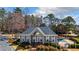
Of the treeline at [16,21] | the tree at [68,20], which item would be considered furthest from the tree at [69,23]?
the treeline at [16,21]

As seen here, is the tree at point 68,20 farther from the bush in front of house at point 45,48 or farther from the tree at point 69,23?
the bush in front of house at point 45,48

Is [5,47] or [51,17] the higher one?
[51,17]

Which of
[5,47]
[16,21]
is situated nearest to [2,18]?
[16,21]

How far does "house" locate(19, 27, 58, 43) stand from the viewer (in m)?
2.37

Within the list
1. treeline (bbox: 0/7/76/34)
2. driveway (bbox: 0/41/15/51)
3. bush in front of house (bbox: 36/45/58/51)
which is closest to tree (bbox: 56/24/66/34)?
treeline (bbox: 0/7/76/34)

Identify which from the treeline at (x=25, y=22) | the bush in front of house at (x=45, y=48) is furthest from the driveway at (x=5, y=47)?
the bush in front of house at (x=45, y=48)

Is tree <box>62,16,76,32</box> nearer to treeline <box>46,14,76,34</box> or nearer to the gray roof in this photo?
treeline <box>46,14,76,34</box>

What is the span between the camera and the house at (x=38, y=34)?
2365 millimetres

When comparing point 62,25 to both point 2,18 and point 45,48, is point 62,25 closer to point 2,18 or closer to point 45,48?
point 45,48

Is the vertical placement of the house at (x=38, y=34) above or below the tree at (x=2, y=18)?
below

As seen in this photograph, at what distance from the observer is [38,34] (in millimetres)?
2371

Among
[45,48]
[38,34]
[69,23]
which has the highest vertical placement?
[69,23]

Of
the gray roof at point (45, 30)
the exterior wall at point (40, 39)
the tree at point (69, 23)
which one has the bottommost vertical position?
the exterior wall at point (40, 39)
